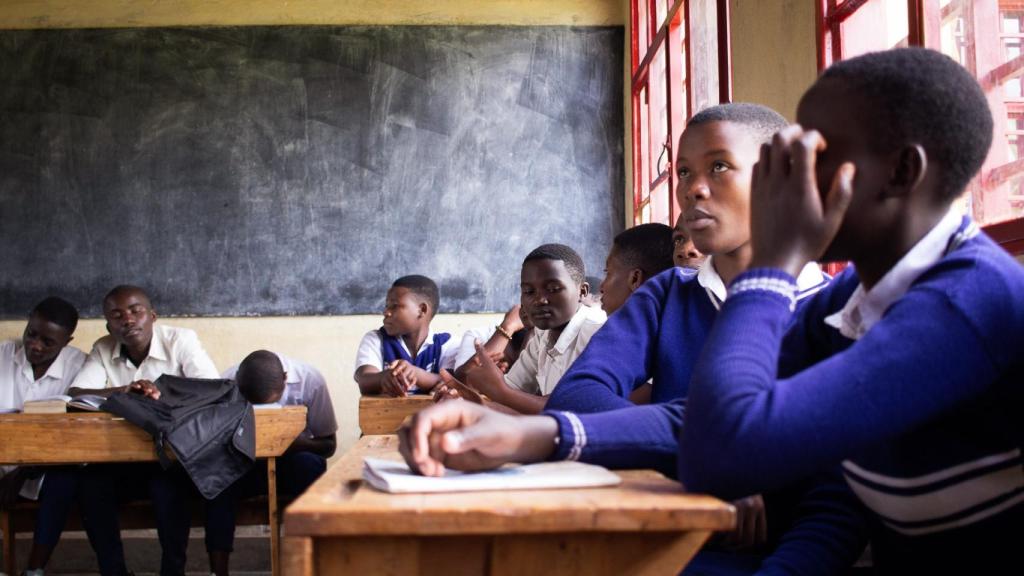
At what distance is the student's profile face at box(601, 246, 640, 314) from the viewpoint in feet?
8.77

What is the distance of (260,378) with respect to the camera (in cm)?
430

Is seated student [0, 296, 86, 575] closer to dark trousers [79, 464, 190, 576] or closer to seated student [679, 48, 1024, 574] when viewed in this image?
dark trousers [79, 464, 190, 576]

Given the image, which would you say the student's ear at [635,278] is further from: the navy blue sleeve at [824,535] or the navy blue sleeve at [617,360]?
the navy blue sleeve at [824,535]

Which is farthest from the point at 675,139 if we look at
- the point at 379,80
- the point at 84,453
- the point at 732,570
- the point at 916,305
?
the point at 916,305

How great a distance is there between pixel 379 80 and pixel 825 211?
5.52 metres

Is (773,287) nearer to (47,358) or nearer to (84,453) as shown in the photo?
(84,453)

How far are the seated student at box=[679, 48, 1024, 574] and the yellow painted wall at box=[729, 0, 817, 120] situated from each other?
187 centimetres

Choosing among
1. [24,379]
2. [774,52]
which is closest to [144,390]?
[24,379]

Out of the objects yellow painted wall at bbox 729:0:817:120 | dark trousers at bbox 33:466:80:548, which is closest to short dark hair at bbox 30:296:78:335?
dark trousers at bbox 33:466:80:548

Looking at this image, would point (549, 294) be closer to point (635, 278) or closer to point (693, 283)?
point (635, 278)

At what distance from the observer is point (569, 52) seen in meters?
6.24

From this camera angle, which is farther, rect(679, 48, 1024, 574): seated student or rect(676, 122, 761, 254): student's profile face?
rect(676, 122, 761, 254): student's profile face

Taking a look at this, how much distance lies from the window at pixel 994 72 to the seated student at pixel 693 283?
0.46 m

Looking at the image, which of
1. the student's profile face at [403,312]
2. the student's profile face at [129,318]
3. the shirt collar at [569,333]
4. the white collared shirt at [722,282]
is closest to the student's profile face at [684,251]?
the shirt collar at [569,333]
